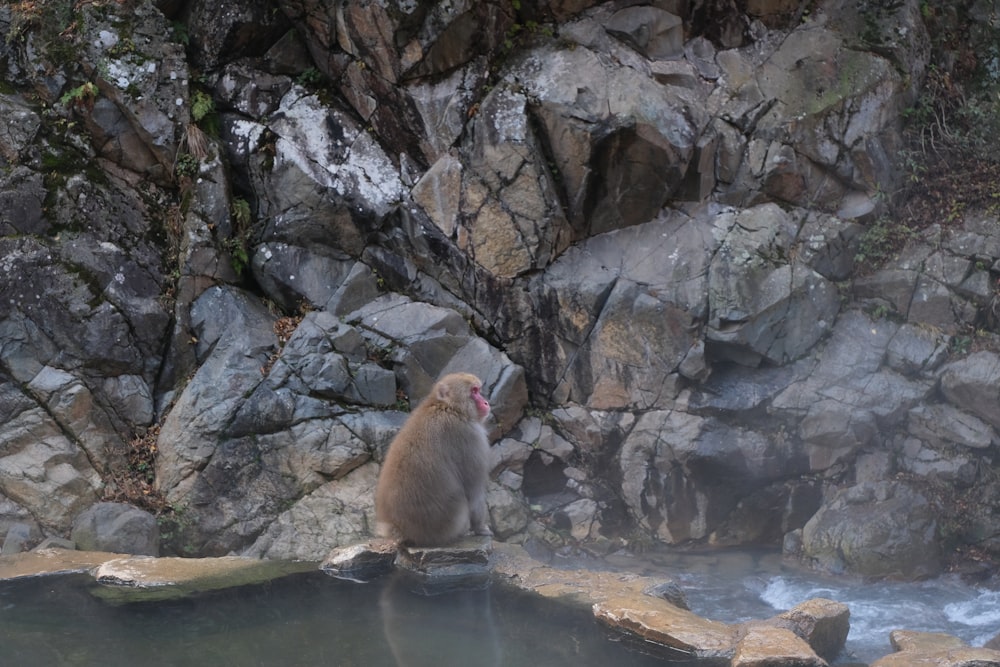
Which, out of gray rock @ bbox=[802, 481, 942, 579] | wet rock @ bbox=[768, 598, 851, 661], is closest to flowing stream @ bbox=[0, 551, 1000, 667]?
wet rock @ bbox=[768, 598, 851, 661]

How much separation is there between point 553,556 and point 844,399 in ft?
9.43

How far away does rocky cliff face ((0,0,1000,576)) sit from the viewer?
776cm

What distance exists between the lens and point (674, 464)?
797cm

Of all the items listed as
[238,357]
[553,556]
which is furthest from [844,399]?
[238,357]

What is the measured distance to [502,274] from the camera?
8383mm

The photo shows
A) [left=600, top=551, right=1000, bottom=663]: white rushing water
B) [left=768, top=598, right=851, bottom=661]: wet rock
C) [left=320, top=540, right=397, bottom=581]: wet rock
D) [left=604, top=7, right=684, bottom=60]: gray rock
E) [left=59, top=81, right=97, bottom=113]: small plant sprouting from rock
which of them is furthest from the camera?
[left=604, top=7, right=684, bottom=60]: gray rock

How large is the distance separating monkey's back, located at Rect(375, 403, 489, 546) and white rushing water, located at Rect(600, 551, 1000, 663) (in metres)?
1.92

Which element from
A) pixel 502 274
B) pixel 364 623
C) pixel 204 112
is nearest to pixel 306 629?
pixel 364 623

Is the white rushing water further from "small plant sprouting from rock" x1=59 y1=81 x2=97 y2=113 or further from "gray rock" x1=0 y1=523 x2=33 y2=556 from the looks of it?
Answer: "small plant sprouting from rock" x1=59 y1=81 x2=97 y2=113

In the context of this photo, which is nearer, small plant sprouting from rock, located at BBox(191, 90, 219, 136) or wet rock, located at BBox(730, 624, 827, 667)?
wet rock, located at BBox(730, 624, 827, 667)

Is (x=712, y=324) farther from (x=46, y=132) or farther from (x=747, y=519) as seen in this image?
(x=46, y=132)

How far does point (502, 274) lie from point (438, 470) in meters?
2.53

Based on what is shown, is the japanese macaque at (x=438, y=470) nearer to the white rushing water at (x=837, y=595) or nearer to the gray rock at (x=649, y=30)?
the white rushing water at (x=837, y=595)

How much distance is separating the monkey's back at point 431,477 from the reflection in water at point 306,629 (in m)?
0.41
